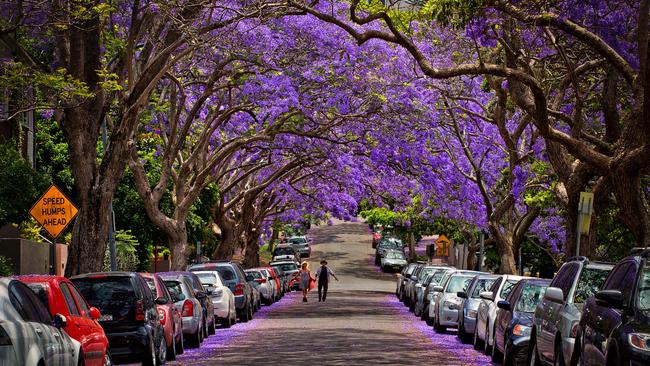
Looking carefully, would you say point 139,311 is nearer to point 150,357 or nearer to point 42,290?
point 150,357

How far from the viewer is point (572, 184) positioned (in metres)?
24.9

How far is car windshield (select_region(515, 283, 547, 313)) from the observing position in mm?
19969

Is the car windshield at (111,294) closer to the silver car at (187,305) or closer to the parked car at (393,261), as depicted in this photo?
the silver car at (187,305)

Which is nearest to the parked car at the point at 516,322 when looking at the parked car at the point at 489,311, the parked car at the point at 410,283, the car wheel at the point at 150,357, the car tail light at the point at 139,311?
the parked car at the point at 489,311

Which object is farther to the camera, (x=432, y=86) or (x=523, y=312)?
(x=432, y=86)

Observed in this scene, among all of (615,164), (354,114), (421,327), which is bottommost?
(421,327)

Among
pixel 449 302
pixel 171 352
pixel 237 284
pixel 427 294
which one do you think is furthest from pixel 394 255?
pixel 171 352

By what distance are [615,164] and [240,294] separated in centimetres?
1689

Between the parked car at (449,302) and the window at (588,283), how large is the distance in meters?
13.2

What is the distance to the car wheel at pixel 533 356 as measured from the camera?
54.9 ft

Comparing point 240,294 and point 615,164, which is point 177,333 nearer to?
point 615,164

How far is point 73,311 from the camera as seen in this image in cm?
1470

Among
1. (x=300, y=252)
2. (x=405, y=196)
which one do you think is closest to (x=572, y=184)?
(x=405, y=196)

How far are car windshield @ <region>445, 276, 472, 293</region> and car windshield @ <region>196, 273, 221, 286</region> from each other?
597 centimetres
